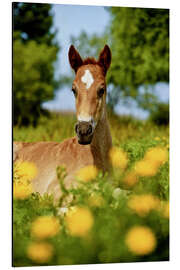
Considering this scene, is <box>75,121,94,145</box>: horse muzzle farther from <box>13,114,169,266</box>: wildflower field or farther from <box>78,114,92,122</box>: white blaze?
<box>13,114,169,266</box>: wildflower field

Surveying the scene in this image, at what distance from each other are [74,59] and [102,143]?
0.71 m

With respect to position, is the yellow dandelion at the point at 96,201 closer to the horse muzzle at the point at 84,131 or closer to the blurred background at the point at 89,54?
the horse muzzle at the point at 84,131

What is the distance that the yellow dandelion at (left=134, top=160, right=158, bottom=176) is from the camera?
2.98 meters

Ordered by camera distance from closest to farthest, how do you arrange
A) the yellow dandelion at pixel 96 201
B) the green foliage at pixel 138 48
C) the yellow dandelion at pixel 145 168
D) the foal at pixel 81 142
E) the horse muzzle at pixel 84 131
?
the yellow dandelion at pixel 96 201, the horse muzzle at pixel 84 131, the foal at pixel 81 142, the yellow dandelion at pixel 145 168, the green foliage at pixel 138 48

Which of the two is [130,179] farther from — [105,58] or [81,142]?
[105,58]

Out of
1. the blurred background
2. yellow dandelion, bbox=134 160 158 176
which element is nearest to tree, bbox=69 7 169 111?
the blurred background

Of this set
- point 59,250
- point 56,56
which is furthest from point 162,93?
point 59,250

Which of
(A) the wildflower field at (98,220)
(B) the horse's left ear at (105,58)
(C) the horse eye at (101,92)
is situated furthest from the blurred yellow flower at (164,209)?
(B) the horse's left ear at (105,58)

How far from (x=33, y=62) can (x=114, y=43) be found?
791 millimetres

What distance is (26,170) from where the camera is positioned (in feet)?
11.0

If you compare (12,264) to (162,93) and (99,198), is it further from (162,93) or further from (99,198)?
(162,93)

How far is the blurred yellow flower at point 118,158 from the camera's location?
3.23m

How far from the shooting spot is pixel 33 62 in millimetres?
3691

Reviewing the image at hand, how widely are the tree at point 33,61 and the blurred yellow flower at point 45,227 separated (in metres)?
1.22
